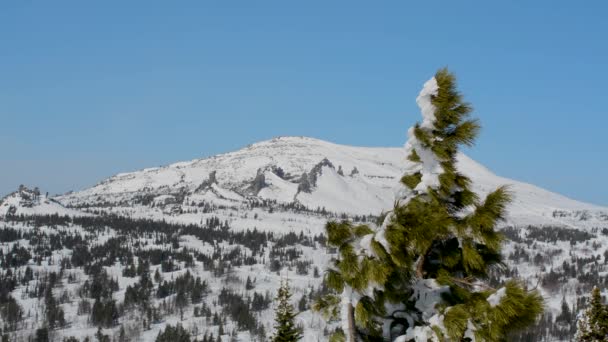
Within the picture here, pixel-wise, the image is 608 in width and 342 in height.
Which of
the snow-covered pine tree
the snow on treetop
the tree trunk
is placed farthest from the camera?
the snow-covered pine tree

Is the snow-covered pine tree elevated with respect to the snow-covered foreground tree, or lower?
lower

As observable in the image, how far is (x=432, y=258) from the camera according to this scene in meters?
12.0

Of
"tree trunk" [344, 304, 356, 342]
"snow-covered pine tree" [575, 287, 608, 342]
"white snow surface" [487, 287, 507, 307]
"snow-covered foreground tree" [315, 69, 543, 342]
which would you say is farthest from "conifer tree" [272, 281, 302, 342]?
"white snow surface" [487, 287, 507, 307]

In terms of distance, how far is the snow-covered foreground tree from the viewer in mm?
9906

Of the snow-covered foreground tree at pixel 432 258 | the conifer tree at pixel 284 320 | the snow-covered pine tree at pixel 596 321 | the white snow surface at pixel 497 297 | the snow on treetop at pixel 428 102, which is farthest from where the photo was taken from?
the snow-covered pine tree at pixel 596 321

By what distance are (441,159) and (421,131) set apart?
0.66 m

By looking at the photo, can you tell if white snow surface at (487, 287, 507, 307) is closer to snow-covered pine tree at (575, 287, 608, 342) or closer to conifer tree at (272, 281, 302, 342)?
conifer tree at (272, 281, 302, 342)

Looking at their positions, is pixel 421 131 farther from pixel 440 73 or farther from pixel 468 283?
pixel 468 283

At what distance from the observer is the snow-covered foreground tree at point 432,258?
991cm

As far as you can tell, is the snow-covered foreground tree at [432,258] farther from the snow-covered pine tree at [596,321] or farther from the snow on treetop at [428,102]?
the snow-covered pine tree at [596,321]

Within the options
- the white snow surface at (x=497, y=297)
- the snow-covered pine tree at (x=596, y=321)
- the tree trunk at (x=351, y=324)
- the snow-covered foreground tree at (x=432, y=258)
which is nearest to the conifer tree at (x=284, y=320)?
the snow-covered pine tree at (x=596, y=321)

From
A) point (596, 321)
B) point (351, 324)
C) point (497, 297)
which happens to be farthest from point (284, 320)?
point (497, 297)

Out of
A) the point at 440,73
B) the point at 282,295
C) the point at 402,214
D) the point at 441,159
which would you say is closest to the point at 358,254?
the point at 402,214

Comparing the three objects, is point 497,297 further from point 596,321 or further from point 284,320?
point 596,321
